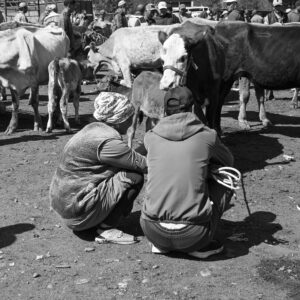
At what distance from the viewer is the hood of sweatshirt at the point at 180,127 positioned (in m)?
4.48

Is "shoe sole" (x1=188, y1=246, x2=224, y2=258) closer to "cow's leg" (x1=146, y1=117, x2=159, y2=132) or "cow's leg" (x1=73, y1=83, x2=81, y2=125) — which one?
"cow's leg" (x1=146, y1=117, x2=159, y2=132)

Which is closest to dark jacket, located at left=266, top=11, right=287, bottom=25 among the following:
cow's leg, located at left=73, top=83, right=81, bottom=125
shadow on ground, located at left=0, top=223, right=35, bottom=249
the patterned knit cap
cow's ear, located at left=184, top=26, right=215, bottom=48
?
cow's leg, located at left=73, top=83, right=81, bottom=125

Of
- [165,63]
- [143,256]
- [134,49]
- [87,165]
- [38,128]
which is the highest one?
[165,63]

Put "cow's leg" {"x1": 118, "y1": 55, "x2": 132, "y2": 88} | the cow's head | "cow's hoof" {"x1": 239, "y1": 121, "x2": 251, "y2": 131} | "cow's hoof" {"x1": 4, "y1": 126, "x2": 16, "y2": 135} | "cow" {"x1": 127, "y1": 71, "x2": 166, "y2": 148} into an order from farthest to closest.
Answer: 1. "cow's leg" {"x1": 118, "y1": 55, "x2": 132, "y2": 88}
2. "cow's hoof" {"x1": 239, "y1": 121, "x2": 251, "y2": 131}
3. "cow's hoof" {"x1": 4, "y1": 126, "x2": 16, "y2": 135}
4. "cow" {"x1": 127, "y1": 71, "x2": 166, "y2": 148}
5. the cow's head

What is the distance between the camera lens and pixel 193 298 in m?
4.20

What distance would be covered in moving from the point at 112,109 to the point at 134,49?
21.8ft

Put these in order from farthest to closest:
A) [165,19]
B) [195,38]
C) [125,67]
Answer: [165,19]
[125,67]
[195,38]

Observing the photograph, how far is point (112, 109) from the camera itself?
4863mm

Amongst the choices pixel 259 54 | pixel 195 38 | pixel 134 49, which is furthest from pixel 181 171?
pixel 134 49

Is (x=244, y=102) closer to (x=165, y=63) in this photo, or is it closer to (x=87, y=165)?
(x=165, y=63)

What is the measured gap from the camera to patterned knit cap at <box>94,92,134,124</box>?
4855mm

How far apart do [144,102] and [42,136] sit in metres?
2.60

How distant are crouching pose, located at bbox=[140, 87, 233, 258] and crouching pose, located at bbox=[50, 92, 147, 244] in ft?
1.13

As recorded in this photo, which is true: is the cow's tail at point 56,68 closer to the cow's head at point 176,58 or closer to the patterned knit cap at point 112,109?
the cow's head at point 176,58
